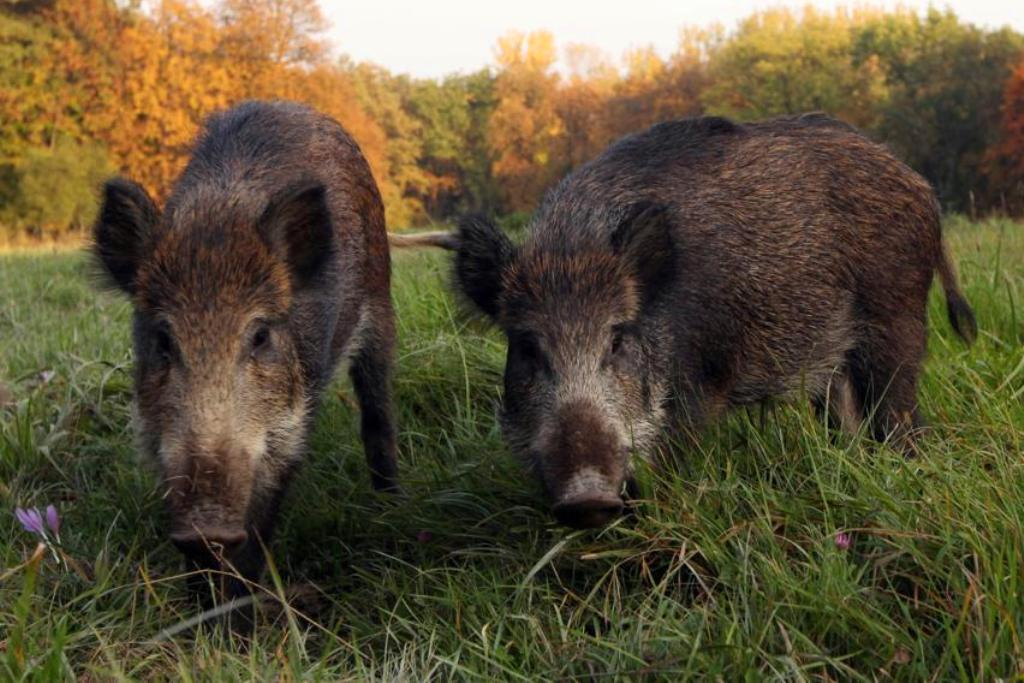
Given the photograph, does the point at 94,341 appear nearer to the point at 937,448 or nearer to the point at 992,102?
the point at 937,448

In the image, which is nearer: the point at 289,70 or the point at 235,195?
the point at 235,195

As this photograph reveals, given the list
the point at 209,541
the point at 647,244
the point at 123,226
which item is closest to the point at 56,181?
the point at 123,226

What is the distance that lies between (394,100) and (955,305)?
4660 cm

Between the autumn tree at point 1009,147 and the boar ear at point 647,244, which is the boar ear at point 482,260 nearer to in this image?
the boar ear at point 647,244

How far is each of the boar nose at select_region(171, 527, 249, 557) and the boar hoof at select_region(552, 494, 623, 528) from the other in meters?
0.81

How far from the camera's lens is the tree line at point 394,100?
2802cm

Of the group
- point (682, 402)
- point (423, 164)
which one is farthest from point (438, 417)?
point (423, 164)

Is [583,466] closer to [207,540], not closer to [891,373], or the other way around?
[207,540]

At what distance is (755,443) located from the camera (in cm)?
342

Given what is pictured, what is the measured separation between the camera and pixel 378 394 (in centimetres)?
461

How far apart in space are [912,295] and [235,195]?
242cm

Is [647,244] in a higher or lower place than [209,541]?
higher

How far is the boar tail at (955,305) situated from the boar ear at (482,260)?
6.02 feet

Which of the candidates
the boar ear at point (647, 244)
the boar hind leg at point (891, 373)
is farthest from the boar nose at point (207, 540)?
the boar hind leg at point (891, 373)
